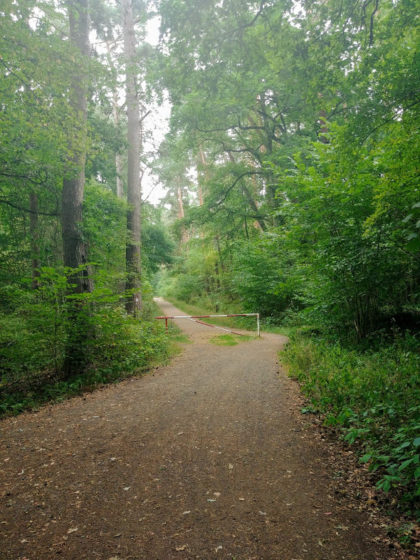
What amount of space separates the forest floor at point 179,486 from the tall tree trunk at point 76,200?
1.36 metres

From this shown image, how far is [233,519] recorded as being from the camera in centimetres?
213

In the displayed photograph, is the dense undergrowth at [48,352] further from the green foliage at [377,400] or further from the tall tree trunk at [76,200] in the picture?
the green foliage at [377,400]

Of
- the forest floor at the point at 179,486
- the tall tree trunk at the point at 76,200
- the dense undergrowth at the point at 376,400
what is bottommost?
the forest floor at the point at 179,486

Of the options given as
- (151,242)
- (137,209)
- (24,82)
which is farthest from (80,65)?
(151,242)

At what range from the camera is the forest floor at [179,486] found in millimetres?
1907

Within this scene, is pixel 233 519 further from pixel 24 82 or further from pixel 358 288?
pixel 24 82

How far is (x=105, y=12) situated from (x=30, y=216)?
1137 centimetres

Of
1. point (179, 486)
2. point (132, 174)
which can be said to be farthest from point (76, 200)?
point (179, 486)

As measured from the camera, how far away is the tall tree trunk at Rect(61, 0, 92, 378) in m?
5.67

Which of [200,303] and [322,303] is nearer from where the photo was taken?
[322,303]

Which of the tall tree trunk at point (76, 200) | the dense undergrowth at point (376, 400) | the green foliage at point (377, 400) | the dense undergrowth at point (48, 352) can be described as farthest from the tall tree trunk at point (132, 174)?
the green foliage at point (377, 400)

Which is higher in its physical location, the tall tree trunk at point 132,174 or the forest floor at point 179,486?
the tall tree trunk at point 132,174

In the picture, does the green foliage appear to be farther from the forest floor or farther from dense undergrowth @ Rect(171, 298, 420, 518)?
the forest floor

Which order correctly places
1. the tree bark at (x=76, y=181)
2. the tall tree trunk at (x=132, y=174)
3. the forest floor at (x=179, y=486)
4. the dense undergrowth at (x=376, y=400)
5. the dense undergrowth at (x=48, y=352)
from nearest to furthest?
the forest floor at (x=179, y=486) → the dense undergrowth at (x=376, y=400) → the dense undergrowth at (x=48, y=352) → the tree bark at (x=76, y=181) → the tall tree trunk at (x=132, y=174)
